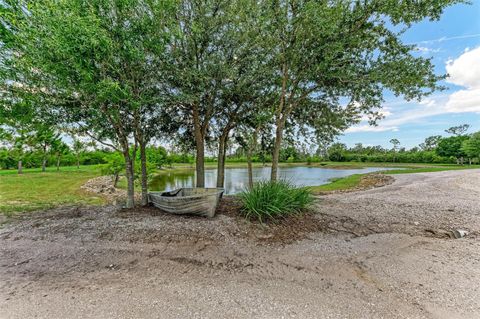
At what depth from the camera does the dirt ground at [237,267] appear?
219 cm

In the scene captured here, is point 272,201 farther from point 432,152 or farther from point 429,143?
point 429,143

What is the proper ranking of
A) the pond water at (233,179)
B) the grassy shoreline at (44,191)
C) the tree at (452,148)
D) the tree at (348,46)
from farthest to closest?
the tree at (452,148) → the pond water at (233,179) → the grassy shoreline at (44,191) → the tree at (348,46)

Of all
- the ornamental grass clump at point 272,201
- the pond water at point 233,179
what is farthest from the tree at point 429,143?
the ornamental grass clump at point 272,201

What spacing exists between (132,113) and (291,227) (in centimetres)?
449

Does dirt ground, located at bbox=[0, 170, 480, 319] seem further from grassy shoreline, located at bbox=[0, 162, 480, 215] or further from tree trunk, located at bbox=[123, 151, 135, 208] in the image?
grassy shoreline, located at bbox=[0, 162, 480, 215]

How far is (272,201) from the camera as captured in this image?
15.8 feet

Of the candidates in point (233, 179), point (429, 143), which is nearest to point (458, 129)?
point (429, 143)

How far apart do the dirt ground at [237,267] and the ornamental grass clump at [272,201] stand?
0.29 m

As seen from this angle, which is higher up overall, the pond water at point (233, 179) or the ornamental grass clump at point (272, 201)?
the ornamental grass clump at point (272, 201)

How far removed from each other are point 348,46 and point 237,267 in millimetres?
5397

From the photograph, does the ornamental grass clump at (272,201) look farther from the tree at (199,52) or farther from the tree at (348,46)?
the tree at (199,52)

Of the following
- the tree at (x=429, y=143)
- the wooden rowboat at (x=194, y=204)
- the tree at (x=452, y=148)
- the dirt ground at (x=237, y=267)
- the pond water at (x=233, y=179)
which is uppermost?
the tree at (x=429, y=143)

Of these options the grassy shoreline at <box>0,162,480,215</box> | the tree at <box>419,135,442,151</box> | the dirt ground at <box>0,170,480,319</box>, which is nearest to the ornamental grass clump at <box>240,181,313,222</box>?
the dirt ground at <box>0,170,480,319</box>

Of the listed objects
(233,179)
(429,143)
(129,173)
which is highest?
(429,143)
